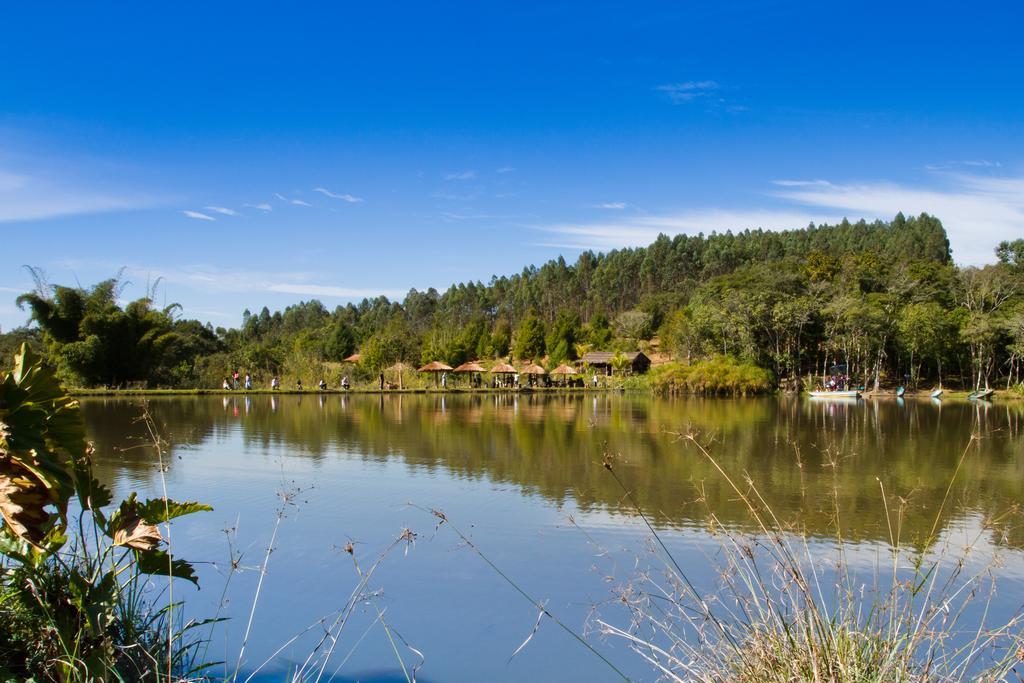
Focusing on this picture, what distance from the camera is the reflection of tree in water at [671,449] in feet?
25.8

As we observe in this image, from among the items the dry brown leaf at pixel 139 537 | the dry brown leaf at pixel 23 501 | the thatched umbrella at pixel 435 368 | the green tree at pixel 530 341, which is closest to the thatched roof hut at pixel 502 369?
the thatched umbrella at pixel 435 368

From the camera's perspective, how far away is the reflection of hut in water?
49.0 meters

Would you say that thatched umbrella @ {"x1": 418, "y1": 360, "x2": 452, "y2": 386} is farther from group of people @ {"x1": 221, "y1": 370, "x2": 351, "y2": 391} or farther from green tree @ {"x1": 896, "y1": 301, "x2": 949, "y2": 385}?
green tree @ {"x1": 896, "y1": 301, "x2": 949, "y2": 385}

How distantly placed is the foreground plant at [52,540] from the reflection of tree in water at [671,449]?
1669mm

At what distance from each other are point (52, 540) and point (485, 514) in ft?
17.3

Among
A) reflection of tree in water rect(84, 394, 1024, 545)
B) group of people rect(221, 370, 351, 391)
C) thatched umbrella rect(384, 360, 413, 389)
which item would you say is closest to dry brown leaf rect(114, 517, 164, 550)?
reflection of tree in water rect(84, 394, 1024, 545)

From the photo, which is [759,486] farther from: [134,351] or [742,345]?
[742,345]

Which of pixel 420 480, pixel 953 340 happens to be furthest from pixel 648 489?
pixel 953 340

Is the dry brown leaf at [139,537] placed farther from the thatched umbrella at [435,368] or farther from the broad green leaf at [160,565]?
the thatched umbrella at [435,368]

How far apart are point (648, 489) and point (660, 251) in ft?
268

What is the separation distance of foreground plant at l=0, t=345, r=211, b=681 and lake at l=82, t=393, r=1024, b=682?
0.53 meters

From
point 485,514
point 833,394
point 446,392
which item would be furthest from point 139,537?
point 833,394

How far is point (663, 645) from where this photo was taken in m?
4.06

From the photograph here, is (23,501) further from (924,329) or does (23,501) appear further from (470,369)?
(924,329)
